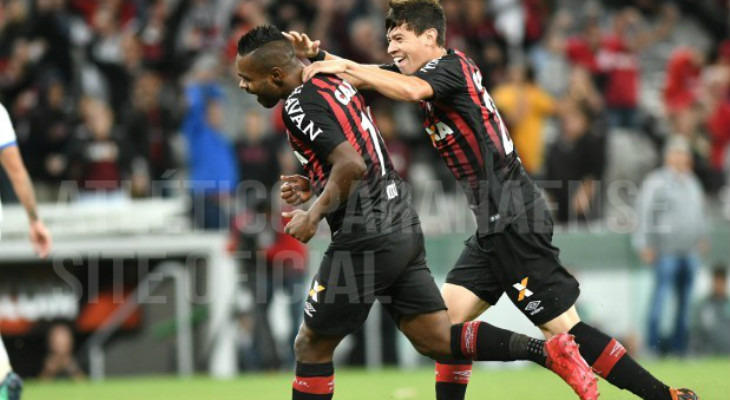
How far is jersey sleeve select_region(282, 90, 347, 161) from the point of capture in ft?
19.0

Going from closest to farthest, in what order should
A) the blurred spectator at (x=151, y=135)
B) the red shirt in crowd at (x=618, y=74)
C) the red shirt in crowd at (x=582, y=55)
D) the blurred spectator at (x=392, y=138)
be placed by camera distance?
1. the blurred spectator at (x=151, y=135)
2. the blurred spectator at (x=392, y=138)
3. the red shirt in crowd at (x=618, y=74)
4. the red shirt in crowd at (x=582, y=55)

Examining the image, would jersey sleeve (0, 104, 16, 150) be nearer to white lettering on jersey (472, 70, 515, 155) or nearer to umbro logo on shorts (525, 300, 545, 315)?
white lettering on jersey (472, 70, 515, 155)

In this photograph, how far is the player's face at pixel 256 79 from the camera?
602 centimetres

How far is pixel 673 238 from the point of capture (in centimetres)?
1302

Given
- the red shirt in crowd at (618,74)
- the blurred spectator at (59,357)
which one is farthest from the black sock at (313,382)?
the red shirt in crowd at (618,74)

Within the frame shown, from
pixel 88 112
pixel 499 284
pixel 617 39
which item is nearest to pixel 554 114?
pixel 617 39

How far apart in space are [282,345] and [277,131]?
8.87 feet

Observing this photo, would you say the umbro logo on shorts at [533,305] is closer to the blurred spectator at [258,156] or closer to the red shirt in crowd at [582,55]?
the blurred spectator at [258,156]

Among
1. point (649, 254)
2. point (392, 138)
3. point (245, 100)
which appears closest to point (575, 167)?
point (649, 254)

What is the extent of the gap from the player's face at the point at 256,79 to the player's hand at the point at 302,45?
359 millimetres

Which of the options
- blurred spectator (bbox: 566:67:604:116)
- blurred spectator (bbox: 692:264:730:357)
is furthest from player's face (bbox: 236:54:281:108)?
blurred spectator (bbox: 692:264:730:357)

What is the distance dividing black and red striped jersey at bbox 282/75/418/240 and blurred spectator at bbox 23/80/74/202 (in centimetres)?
791

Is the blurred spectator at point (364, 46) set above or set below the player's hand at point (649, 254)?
above

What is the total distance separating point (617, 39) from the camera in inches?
618
